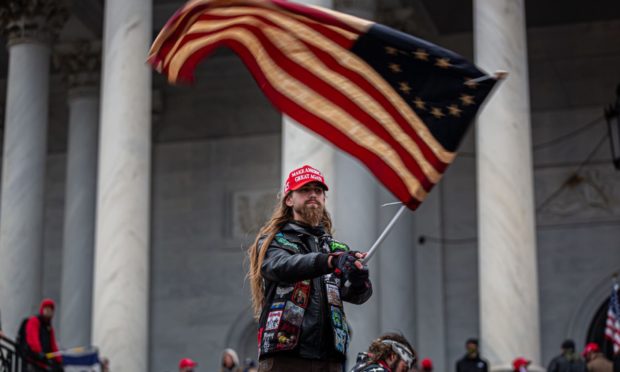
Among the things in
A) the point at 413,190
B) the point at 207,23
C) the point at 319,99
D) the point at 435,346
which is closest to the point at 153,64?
the point at 207,23

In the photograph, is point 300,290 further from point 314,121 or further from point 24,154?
point 24,154

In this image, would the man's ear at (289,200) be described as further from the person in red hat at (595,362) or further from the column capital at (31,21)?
the column capital at (31,21)

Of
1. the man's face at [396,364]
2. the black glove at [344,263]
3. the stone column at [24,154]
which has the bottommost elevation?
the man's face at [396,364]

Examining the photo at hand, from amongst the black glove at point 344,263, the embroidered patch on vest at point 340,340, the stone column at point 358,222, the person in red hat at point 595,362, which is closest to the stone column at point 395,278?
the stone column at point 358,222

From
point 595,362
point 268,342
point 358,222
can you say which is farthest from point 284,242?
point 595,362

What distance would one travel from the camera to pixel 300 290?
613 cm

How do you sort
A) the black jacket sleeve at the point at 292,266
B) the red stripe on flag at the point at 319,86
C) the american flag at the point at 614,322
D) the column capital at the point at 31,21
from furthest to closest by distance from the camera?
the column capital at the point at 31,21, the american flag at the point at 614,322, the red stripe on flag at the point at 319,86, the black jacket sleeve at the point at 292,266

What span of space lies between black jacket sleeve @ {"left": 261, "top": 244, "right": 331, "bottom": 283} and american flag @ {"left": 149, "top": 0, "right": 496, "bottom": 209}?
102 cm

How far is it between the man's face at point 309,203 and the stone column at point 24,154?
1721 cm

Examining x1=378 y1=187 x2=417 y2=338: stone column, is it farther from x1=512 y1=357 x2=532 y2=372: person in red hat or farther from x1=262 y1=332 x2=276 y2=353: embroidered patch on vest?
x1=262 y1=332 x2=276 y2=353: embroidered patch on vest

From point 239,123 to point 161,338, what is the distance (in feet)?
19.3

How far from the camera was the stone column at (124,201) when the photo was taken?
1847 cm

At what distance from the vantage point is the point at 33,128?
2373cm

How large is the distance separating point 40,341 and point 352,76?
12087 mm
